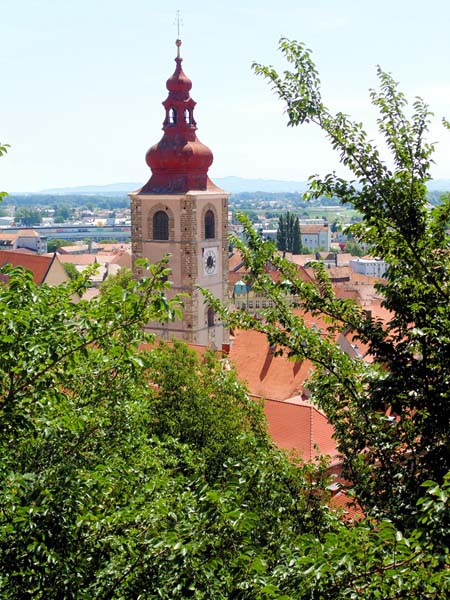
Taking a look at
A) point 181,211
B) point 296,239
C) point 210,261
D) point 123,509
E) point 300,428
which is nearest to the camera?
point 123,509

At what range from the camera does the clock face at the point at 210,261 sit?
40750 mm

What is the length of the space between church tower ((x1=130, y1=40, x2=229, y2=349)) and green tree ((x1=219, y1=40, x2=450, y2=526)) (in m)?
30.4

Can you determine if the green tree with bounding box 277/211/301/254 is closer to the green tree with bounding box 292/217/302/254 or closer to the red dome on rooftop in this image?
the green tree with bounding box 292/217/302/254

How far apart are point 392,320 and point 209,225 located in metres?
32.5

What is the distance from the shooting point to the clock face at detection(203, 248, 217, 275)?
40.8m

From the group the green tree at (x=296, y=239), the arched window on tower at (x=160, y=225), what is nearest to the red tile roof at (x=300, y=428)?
the arched window on tower at (x=160, y=225)

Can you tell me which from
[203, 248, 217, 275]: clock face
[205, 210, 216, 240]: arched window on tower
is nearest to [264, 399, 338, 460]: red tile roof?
[203, 248, 217, 275]: clock face

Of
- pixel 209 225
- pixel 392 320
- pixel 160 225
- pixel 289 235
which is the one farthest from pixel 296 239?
pixel 392 320

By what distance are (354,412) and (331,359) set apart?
0.59m

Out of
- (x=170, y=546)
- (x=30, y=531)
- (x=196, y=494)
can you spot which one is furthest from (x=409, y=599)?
(x=30, y=531)

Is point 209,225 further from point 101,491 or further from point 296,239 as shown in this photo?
point 296,239

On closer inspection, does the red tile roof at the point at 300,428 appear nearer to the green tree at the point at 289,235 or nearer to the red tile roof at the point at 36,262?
the red tile roof at the point at 36,262

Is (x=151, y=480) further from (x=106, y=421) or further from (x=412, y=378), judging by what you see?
(x=412, y=378)

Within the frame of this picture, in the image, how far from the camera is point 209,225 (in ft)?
135
